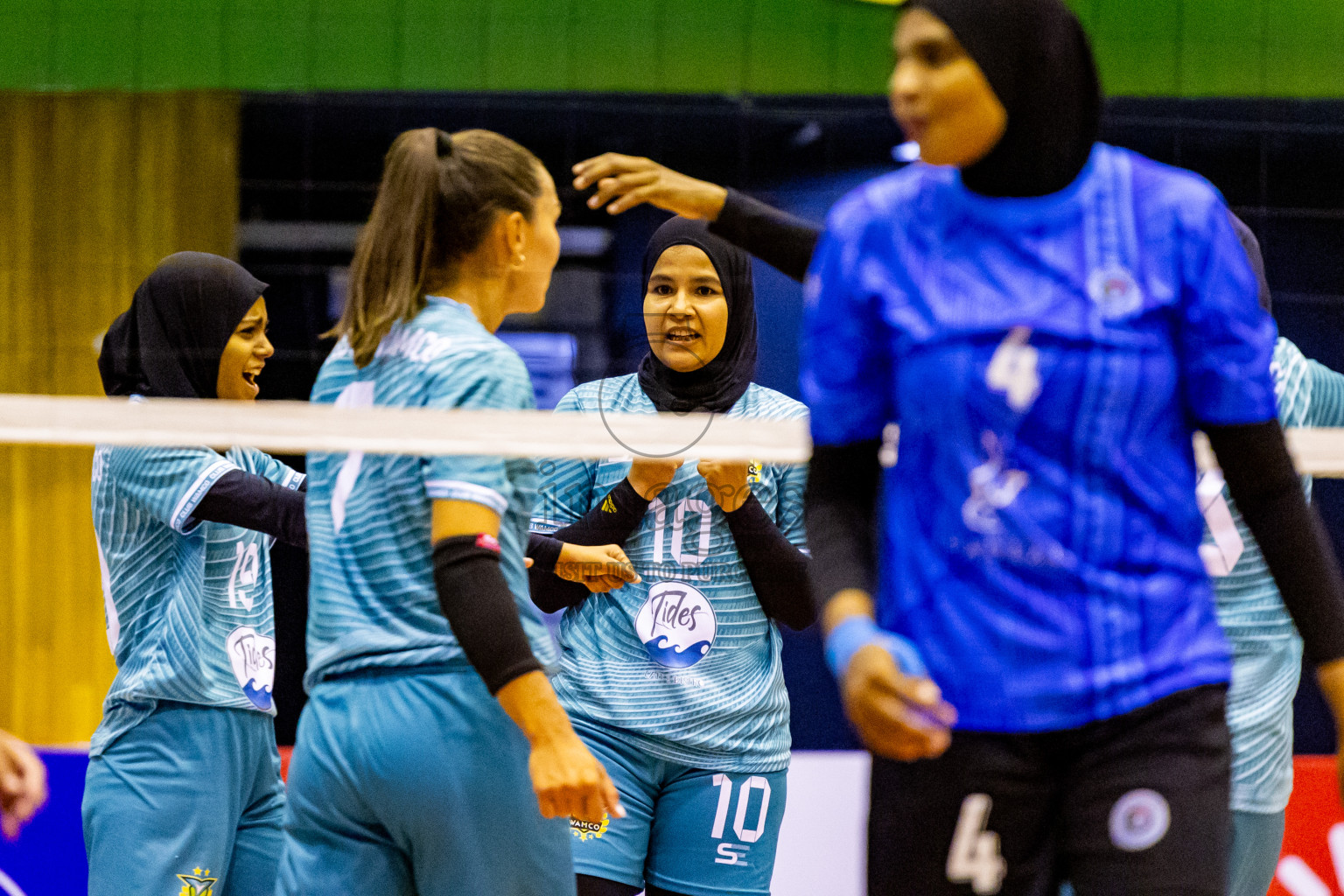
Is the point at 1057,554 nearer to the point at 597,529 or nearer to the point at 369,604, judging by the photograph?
the point at 369,604

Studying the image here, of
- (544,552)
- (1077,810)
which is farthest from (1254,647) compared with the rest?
(1077,810)

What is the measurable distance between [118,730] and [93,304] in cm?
297

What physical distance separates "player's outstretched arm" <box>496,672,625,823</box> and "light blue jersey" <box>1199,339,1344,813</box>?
61.7 inches

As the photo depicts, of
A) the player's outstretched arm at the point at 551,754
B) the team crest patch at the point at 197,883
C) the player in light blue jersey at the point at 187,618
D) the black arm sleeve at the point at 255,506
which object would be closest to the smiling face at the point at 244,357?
the player in light blue jersey at the point at 187,618

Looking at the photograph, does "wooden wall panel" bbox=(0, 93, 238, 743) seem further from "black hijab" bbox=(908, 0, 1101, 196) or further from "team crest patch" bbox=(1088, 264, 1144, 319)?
"team crest patch" bbox=(1088, 264, 1144, 319)

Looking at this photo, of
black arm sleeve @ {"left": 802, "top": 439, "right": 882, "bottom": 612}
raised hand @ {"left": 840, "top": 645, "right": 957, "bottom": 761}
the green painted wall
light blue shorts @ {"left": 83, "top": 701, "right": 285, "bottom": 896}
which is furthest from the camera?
the green painted wall

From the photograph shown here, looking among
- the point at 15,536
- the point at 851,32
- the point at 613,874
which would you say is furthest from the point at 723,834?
the point at 15,536

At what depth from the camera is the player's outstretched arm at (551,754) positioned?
1.88 m

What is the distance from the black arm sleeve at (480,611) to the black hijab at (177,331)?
4.66ft

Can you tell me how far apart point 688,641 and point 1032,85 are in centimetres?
162

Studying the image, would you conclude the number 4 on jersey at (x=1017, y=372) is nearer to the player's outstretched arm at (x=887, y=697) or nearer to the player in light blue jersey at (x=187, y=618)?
the player's outstretched arm at (x=887, y=697)

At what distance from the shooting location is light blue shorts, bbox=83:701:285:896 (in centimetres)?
278

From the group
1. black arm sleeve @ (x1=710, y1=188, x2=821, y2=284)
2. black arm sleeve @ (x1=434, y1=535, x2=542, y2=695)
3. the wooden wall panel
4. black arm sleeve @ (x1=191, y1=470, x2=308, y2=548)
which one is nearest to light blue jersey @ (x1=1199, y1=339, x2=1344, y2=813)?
black arm sleeve @ (x1=710, y1=188, x2=821, y2=284)

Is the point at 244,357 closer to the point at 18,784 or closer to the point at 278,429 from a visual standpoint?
the point at 278,429
